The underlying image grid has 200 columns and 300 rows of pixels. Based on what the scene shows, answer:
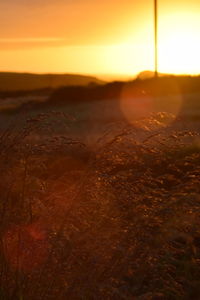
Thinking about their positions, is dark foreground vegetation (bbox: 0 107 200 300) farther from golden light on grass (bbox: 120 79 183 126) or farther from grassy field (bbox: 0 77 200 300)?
golden light on grass (bbox: 120 79 183 126)

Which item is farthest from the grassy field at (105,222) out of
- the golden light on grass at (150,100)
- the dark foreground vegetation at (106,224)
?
the golden light on grass at (150,100)

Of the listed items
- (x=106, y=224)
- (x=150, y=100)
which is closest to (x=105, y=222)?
(x=106, y=224)

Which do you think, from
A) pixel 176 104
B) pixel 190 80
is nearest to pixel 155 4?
pixel 190 80

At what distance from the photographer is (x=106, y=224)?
3.86 m

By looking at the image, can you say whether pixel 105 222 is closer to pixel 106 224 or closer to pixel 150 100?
pixel 106 224

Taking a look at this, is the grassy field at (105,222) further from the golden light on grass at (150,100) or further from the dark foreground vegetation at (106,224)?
the golden light on grass at (150,100)

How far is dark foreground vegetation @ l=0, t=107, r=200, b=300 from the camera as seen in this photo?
3.49 m

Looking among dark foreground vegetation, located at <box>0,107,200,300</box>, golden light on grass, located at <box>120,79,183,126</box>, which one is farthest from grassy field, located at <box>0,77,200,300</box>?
golden light on grass, located at <box>120,79,183,126</box>

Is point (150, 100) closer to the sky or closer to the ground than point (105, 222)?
closer to the ground

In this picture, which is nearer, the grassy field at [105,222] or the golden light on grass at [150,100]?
the grassy field at [105,222]

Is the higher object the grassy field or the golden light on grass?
the grassy field

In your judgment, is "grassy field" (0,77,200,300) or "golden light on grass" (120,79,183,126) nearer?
"grassy field" (0,77,200,300)

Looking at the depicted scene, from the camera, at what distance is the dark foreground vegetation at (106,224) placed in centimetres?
349

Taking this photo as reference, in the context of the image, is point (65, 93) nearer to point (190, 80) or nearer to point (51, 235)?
point (190, 80)
